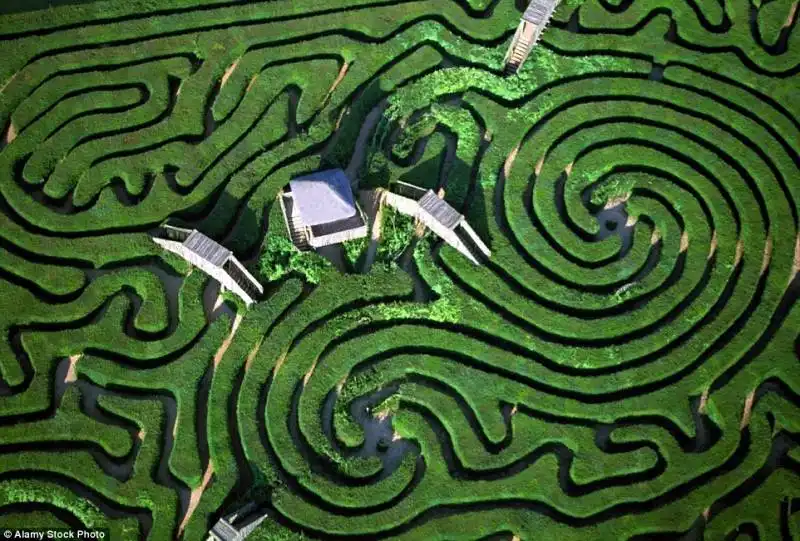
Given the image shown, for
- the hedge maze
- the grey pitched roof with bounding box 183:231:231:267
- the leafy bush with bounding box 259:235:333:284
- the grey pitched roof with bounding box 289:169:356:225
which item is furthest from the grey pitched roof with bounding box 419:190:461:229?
the grey pitched roof with bounding box 183:231:231:267

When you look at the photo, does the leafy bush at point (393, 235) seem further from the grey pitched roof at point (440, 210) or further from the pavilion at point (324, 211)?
the grey pitched roof at point (440, 210)

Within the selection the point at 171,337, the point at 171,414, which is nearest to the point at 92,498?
the point at 171,414

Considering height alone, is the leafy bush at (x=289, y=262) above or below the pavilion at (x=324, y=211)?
below

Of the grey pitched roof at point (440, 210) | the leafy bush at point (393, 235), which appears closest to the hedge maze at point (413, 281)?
the leafy bush at point (393, 235)

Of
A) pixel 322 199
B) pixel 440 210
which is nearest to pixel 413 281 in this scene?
pixel 440 210

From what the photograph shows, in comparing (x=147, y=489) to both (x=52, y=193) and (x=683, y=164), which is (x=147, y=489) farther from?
(x=683, y=164)

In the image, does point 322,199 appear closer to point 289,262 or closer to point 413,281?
point 289,262
